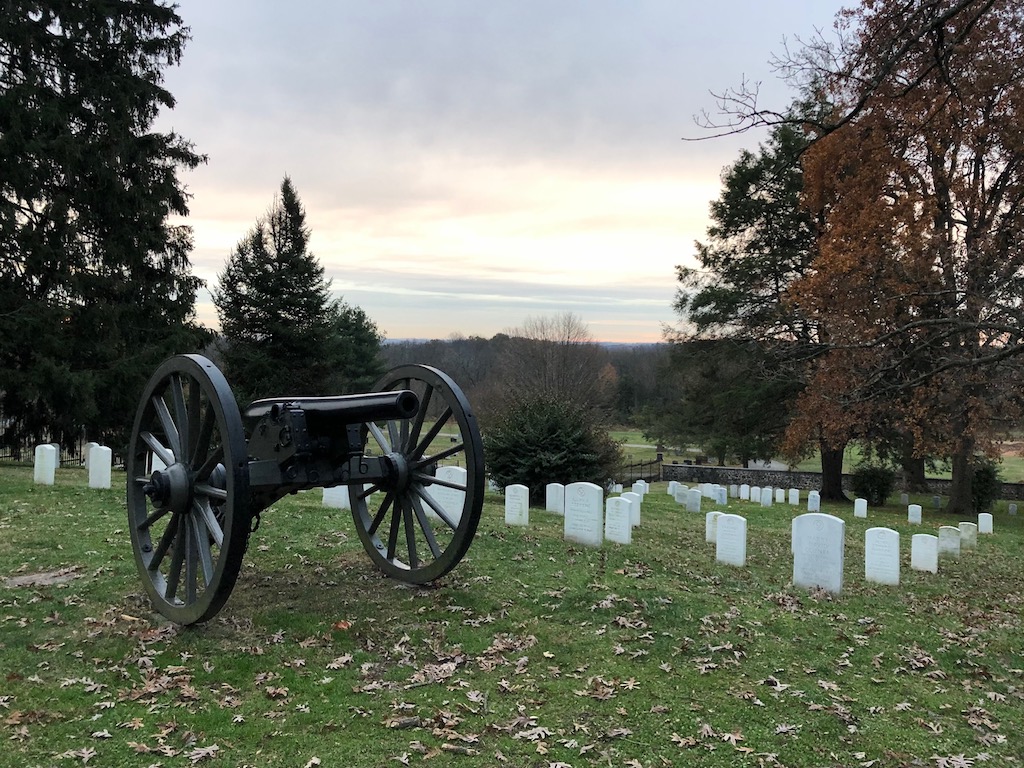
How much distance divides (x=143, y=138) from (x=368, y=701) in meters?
19.3

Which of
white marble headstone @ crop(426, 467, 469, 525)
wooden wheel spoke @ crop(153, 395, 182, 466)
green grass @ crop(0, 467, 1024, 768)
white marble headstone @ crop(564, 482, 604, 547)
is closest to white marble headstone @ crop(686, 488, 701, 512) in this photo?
white marble headstone @ crop(564, 482, 604, 547)

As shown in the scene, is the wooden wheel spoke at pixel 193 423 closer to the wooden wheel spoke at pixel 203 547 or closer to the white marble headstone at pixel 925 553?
the wooden wheel spoke at pixel 203 547

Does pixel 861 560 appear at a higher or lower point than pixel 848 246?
lower

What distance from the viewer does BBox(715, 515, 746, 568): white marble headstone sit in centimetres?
906

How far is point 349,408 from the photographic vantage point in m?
4.79

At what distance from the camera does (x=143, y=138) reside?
1905 cm

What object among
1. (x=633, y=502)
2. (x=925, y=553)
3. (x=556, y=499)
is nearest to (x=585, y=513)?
(x=633, y=502)

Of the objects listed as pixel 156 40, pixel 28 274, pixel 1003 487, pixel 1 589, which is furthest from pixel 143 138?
pixel 1003 487

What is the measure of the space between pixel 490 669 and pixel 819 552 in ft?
14.8

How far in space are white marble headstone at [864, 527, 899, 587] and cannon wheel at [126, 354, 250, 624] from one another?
725cm

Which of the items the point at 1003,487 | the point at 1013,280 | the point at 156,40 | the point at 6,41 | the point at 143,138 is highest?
the point at 156,40

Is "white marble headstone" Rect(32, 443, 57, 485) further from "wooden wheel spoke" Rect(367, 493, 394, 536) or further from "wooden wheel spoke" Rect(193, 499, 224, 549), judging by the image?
"wooden wheel spoke" Rect(193, 499, 224, 549)

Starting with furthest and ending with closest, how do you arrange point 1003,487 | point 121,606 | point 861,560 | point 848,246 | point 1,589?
point 1003,487 → point 848,246 → point 861,560 → point 1,589 → point 121,606

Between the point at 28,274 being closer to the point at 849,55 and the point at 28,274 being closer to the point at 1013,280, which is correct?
the point at 849,55
